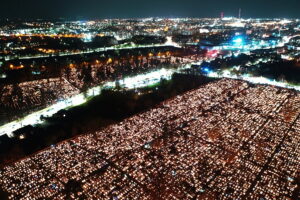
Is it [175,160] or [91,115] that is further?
[91,115]

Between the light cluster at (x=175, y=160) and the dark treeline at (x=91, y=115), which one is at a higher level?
the dark treeline at (x=91, y=115)

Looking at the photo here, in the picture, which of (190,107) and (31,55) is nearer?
(190,107)

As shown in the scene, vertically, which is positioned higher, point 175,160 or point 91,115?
point 91,115

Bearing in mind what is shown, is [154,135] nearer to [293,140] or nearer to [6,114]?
[293,140]

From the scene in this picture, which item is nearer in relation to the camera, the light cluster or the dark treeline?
the light cluster

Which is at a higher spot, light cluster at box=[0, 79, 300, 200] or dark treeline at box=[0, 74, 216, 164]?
dark treeline at box=[0, 74, 216, 164]

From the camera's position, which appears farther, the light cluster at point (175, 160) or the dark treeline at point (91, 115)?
the dark treeline at point (91, 115)

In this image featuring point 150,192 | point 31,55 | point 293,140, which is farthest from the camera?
point 31,55

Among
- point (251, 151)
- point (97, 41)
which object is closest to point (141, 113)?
point (251, 151)
